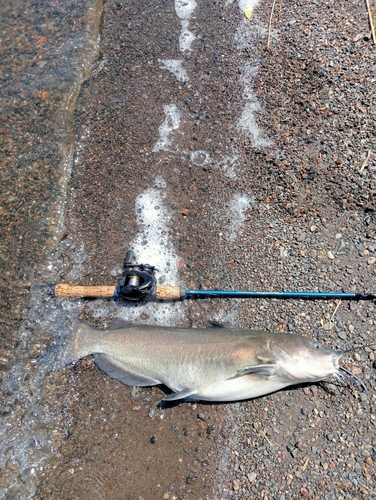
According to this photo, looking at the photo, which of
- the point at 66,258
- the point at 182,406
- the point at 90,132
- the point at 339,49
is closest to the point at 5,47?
the point at 90,132

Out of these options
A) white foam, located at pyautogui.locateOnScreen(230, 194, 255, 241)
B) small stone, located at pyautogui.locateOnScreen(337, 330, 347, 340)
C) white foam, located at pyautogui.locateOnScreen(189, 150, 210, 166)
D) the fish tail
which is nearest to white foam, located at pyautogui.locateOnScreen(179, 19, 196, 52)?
white foam, located at pyautogui.locateOnScreen(189, 150, 210, 166)

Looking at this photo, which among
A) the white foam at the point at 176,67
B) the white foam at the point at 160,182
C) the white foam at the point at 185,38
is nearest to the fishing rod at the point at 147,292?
the white foam at the point at 160,182

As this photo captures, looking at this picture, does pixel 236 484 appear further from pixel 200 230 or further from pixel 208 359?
pixel 200 230

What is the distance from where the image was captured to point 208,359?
3.56m

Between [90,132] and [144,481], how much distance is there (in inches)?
161

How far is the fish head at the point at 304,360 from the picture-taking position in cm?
344

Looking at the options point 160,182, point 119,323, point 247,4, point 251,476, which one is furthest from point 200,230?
point 247,4

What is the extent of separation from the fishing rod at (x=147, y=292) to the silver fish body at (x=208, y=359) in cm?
38

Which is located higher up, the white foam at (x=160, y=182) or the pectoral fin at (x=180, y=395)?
the white foam at (x=160, y=182)

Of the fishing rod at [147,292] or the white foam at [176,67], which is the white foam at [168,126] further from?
the fishing rod at [147,292]

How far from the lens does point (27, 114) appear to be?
18.4 ft

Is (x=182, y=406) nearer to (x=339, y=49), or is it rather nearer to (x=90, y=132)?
(x=90, y=132)

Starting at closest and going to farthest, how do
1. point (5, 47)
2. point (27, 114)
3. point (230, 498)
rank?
point (230, 498) → point (27, 114) → point (5, 47)

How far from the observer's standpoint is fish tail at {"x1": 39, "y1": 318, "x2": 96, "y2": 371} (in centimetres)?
389
